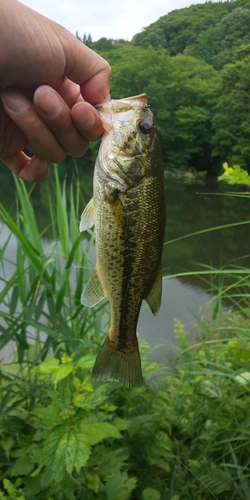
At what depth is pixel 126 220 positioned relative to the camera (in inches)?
64.6

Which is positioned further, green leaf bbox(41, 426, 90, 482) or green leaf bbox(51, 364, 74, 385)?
green leaf bbox(51, 364, 74, 385)

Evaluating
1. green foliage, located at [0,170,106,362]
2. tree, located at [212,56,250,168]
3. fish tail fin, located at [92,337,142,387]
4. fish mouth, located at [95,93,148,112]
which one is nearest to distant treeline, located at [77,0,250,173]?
tree, located at [212,56,250,168]

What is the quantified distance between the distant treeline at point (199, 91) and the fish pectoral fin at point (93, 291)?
22.2m

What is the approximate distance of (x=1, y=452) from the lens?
234cm

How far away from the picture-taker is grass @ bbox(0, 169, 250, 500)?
1951 millimetres

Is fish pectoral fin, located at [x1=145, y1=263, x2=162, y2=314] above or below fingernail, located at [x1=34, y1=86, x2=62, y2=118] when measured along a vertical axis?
below

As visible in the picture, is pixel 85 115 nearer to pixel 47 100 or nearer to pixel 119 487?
pixel 47 100

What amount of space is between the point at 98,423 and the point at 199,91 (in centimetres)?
3323

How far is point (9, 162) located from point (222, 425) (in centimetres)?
191

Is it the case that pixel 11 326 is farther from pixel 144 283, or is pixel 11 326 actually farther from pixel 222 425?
pixel 222 425

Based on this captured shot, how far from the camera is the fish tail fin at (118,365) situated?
1.71m

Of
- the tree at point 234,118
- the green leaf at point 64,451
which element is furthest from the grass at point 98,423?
the tree at point 234,118

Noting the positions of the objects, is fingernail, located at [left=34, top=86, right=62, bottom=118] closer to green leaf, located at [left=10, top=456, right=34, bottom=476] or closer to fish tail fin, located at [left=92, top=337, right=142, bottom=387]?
fish tail fin, located at [left=92, top=337, right=142, bottom=387]

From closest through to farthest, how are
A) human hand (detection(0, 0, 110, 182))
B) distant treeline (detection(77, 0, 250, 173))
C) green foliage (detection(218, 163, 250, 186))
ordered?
human hand (detection(0, 0, 110, 182))
green foliage (detection(218, 163, 250, 186))
distant treeline (detection(77, 0, 250, 173))
